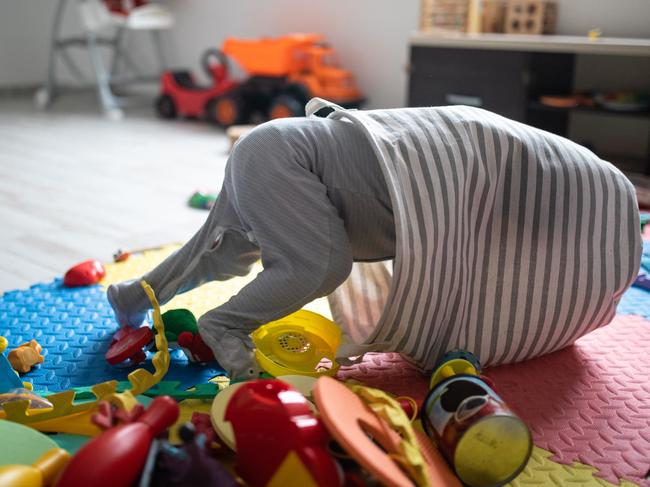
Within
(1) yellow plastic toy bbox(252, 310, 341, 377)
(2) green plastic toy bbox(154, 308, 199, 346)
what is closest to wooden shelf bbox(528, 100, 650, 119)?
(1) yellow plastic toy bbox(252, 310, 341, 377)

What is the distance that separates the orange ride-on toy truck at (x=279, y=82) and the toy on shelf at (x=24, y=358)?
1.71 metres

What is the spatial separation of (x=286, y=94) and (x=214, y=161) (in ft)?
1.67

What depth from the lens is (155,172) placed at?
2.13 metres

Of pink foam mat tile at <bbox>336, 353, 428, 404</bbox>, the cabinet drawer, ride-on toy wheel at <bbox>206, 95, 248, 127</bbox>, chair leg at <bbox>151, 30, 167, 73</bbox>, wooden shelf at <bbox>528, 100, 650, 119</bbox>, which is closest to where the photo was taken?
pink foam mat tile at <bbox>336, 353, 428, 404</bbox>

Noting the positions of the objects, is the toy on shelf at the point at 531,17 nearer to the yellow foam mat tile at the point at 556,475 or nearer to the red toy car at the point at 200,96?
the red toy car at the point at 200,96

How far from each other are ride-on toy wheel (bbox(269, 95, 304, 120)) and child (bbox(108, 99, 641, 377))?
1.58 meters

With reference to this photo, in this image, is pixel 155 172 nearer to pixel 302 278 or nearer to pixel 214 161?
pixel 214 161

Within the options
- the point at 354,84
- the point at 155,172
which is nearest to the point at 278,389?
the point at 155,172

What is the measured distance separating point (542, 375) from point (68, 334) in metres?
0.67

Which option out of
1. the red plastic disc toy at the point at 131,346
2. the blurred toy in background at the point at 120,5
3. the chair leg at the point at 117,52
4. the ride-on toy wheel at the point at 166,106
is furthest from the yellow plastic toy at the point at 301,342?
the chair leg at the point at 117,52

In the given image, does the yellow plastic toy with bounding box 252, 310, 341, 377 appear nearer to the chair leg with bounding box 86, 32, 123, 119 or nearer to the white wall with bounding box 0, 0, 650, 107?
the white wall with bounding box 0, 0, 650, 107

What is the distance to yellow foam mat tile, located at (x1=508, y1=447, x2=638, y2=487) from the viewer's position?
757 mm

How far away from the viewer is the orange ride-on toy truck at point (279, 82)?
2635mm

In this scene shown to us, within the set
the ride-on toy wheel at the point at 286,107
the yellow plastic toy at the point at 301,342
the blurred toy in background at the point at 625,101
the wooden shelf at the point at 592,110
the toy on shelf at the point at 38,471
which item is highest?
the blurred toy in background at the point at 625,101
